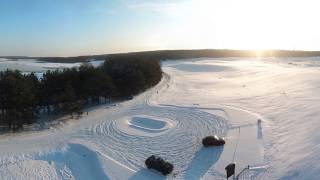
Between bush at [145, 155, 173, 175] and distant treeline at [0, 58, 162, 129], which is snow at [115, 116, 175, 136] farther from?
bush at [145, 155, 173, 175]

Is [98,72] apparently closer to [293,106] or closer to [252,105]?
[252,105]

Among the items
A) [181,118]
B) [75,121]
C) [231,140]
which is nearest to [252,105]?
[181,118]

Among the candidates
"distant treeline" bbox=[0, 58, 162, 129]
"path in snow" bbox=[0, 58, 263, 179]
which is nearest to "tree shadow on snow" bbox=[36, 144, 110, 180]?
"path in snow" bbox=[0, 58, 263, 179]

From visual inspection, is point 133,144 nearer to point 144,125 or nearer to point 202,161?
point 144,125

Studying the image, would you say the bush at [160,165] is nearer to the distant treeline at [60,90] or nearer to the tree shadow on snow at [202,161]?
the tree shadow on snow at [202,161]

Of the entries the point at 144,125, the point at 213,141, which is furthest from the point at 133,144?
the point at 213,141
